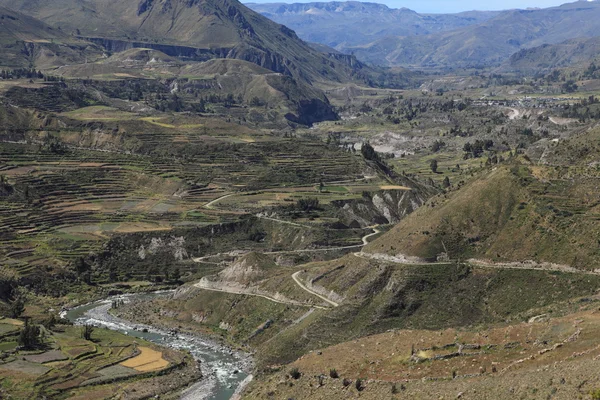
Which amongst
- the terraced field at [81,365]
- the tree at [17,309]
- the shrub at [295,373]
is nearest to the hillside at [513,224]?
the shrub at [295,373]

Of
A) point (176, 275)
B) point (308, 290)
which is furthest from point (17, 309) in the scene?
point (308, 290)

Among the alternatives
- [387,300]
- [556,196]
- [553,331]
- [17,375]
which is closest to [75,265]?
[17,375]

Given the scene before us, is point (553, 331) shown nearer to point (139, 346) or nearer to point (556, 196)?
point (556, 196)

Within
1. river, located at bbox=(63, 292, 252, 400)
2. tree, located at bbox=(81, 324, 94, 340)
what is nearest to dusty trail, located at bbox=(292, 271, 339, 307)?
river, located at bbox=(63, 292, 252, 400)

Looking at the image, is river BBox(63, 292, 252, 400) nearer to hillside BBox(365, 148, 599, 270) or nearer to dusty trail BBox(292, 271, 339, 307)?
dusty trail BBox(292, 271, 339, 307)

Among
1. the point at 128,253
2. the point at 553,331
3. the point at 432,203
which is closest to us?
the point at 553,331

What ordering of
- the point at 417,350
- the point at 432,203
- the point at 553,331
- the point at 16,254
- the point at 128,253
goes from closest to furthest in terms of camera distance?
1. the point at 553,331
2. the point at 417,350
3. the point at 432,203
4. the point at 16,254
5. the point at 128,253

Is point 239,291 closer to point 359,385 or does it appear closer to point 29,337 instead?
point 29,337

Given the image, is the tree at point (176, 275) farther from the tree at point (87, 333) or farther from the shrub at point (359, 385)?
the shrub at point (359, 385)
